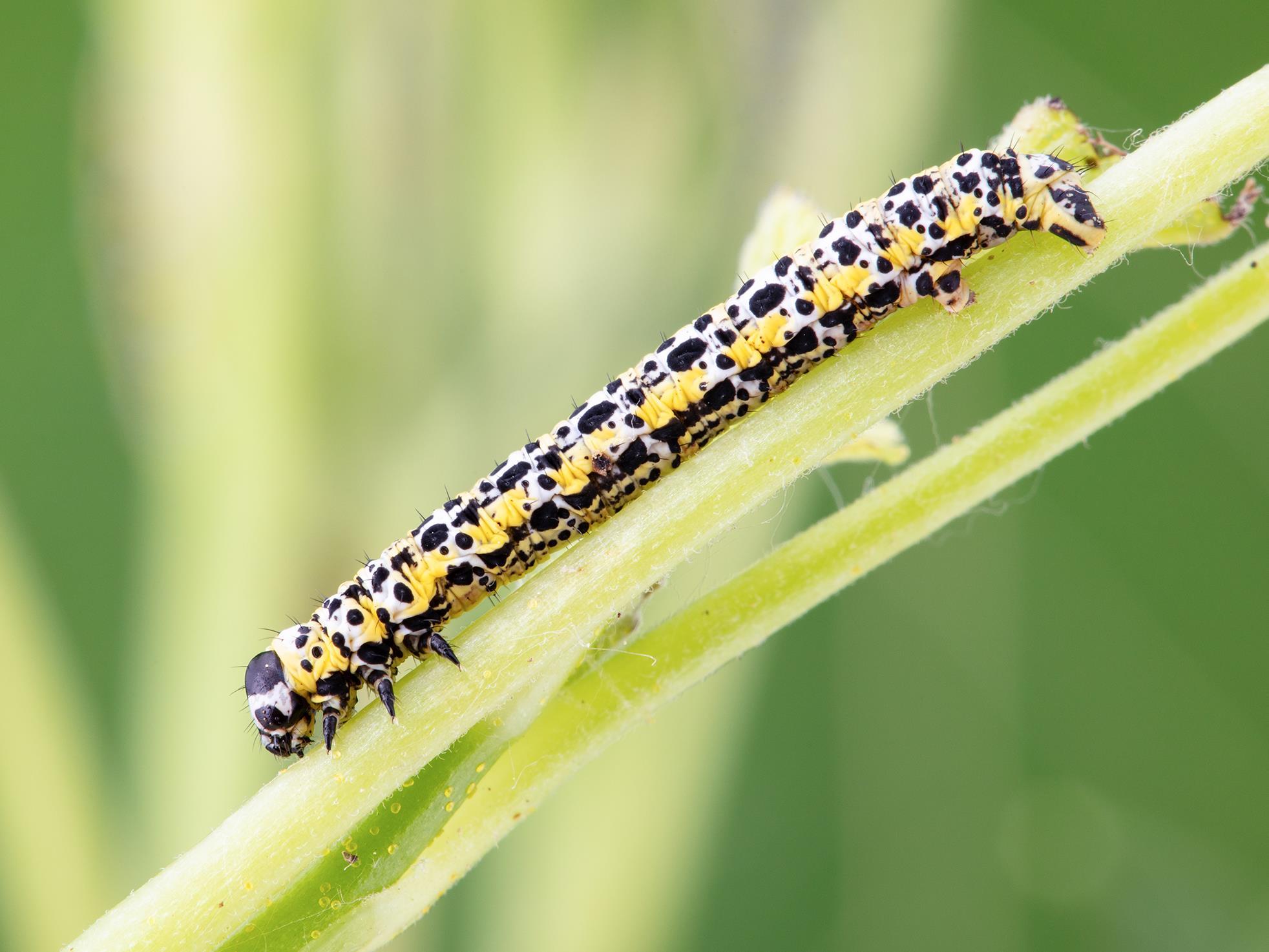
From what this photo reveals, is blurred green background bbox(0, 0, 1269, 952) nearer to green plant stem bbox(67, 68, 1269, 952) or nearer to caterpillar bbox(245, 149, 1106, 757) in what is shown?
caterpillar bbox(245, 149, 1106, 757)

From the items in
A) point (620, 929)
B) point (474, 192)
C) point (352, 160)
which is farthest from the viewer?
point (474, 192)

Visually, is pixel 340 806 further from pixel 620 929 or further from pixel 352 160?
pixel 352 160

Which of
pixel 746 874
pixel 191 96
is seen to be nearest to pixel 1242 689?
pixel 746 874

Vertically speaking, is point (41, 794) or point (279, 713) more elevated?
point (41, 794)

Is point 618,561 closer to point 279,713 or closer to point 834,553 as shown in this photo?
point 834,553

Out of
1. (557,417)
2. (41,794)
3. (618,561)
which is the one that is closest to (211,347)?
(557,417)

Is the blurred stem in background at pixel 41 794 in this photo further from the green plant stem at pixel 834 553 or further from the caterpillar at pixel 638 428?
the green plant stem at pixel 834 553

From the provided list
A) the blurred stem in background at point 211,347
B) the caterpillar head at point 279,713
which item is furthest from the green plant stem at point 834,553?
the blurred stem in background at point 211,347

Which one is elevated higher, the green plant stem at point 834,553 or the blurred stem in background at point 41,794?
the blurred stem in background at point 41,794
